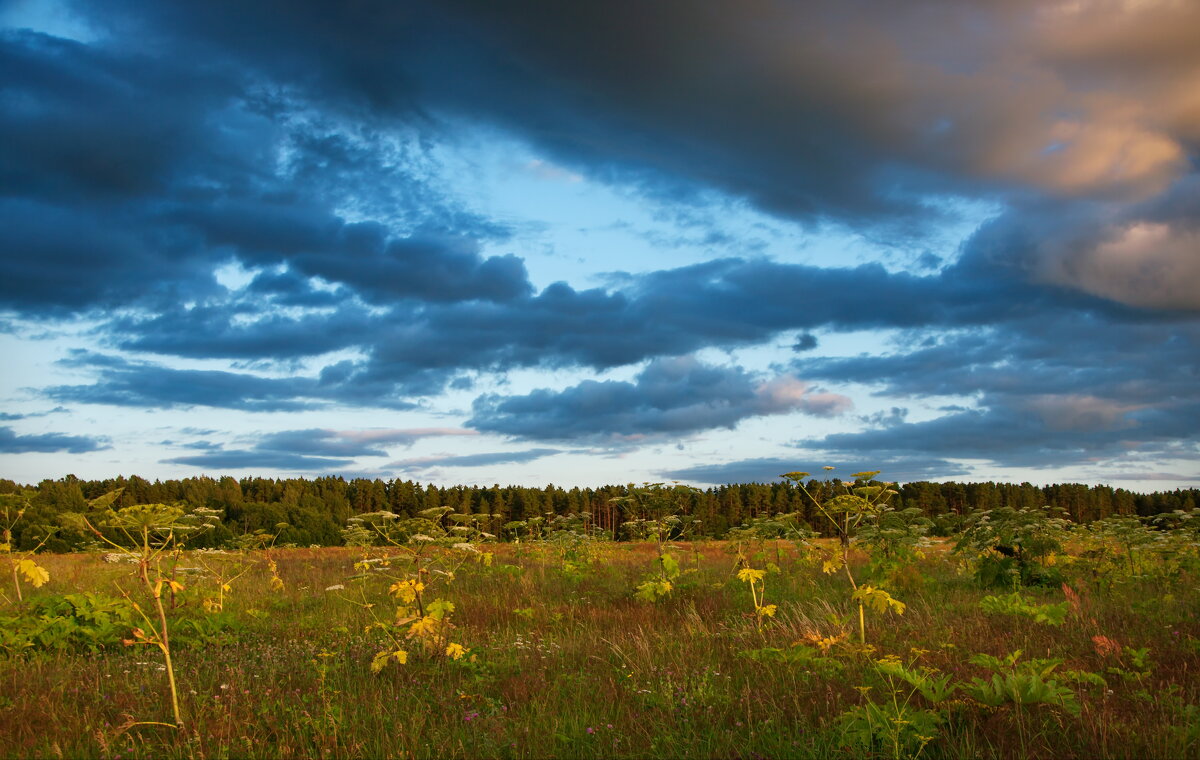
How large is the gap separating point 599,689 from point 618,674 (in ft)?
1.47

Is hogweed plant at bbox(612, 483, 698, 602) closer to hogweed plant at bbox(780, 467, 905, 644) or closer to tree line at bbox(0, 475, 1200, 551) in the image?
hogweed plant at bbox(780, 467, 905, 644)

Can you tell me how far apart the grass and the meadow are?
0.03 m

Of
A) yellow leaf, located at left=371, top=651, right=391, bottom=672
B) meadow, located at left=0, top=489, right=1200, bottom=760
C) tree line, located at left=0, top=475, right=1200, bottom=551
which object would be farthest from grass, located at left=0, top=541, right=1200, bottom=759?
tree line, located at left=0, top=475, right=1200, bottom=551

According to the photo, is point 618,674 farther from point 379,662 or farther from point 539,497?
point 539,497

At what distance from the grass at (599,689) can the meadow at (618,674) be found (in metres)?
0.03

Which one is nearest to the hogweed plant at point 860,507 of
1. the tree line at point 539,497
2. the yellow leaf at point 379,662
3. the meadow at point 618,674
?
the meadow at point 618,674

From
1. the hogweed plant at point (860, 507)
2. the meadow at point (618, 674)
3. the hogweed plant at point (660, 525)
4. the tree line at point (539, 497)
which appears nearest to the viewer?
the meadow at point (618, 674)

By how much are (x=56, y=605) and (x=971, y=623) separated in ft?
35.0

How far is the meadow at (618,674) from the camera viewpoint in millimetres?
4176

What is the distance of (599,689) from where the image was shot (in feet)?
17.6

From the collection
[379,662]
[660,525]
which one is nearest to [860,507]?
[379,662]

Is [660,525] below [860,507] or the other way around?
below

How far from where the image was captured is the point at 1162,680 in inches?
203

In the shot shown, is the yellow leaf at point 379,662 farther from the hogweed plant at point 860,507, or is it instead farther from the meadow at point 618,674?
the hogweed plant at point 860,507
